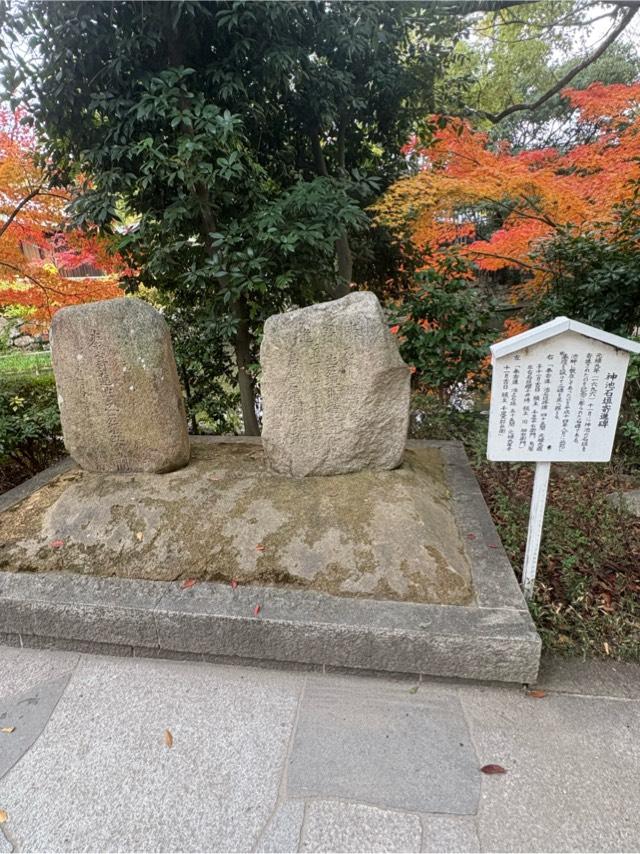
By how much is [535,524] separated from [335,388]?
1478 mm

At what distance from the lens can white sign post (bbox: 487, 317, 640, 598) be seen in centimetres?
227

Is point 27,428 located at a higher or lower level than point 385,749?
higher

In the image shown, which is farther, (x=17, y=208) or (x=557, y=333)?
(x=17, y=208)

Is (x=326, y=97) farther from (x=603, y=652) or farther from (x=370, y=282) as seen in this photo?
(x=603, y=652)

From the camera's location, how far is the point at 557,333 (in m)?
2.24

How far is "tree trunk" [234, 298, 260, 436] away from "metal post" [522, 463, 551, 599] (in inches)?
122

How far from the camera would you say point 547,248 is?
507 cm

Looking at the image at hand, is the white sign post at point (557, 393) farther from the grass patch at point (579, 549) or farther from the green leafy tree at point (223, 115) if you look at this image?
the green leafy tree at point (223, 115)

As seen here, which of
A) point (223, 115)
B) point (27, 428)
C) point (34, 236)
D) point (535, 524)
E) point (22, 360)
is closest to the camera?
point (535, 524)

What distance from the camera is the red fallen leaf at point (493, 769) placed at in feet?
6.08

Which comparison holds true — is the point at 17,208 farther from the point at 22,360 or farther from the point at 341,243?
the point at 22,360

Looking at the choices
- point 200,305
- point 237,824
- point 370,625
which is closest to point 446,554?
point 370,625

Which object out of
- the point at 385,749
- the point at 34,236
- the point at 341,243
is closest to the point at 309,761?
the point at 385,749

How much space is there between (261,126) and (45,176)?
2.30 meters
